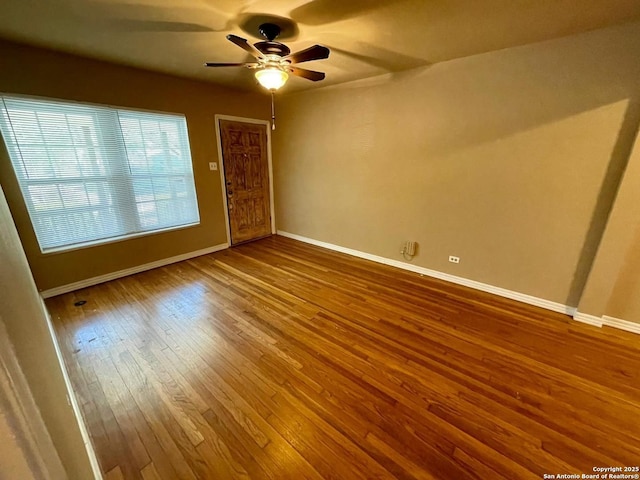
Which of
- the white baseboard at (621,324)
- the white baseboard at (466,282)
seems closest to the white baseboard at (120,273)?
the white baseboard at (466,282)

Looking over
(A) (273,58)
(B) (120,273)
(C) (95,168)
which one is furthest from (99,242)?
(A) (273,58)

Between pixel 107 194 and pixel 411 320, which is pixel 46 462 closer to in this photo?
pixel 411 320

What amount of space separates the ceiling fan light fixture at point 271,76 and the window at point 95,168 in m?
2.03

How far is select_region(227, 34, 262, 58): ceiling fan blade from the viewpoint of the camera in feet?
5.74

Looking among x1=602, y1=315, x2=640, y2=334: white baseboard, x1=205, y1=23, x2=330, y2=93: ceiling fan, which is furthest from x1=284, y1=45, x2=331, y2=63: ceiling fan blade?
x1=602, y1=315, x2=640, y2=334: white baseboard

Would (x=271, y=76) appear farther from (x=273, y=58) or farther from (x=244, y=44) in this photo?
(x=244, y=44)

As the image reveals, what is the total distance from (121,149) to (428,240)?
4.01 meters

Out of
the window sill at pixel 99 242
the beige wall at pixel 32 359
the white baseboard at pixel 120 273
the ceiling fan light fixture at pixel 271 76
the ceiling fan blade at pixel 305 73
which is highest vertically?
the ceiling fan blade at pixel 305 73

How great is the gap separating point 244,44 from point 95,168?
2.47 meters

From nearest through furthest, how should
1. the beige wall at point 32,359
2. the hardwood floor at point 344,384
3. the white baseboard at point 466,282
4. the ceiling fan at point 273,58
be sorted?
the beige wall at point 32,359 < the hardwood floor at point 344,384 < the ceiling fan at point 273,58 < the white baseboard at point 466,282

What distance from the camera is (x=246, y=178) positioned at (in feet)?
15.1

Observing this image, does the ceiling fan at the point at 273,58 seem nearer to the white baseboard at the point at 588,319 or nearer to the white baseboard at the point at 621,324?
the white baseboard at the point at 588,319

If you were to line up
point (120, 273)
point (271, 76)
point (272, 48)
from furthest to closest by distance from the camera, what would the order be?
point (120, 273)
point (271, 76)
point (272, 48)

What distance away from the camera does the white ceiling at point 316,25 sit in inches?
72.5
